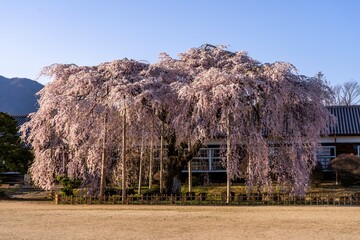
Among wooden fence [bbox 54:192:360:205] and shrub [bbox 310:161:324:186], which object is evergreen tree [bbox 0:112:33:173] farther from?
shrub [bbox 310:161:324:186]

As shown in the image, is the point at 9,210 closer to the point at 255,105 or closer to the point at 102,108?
the point at 102,108

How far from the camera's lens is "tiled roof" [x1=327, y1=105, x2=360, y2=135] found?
28.6 m

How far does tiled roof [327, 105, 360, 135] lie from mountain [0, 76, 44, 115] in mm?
73336

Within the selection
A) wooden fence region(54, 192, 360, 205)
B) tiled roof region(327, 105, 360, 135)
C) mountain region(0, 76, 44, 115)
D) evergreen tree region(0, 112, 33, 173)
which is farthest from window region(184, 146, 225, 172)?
mountain region(0, 76, 44, 115)

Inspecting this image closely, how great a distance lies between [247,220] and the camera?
A: 12961 millimetres

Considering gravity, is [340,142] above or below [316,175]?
above

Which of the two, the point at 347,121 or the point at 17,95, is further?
the point at 17,95

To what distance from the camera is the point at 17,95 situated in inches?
4279

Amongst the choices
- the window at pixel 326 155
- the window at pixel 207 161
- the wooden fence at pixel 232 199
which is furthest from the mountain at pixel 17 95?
the wooden fence at pixel 232 199

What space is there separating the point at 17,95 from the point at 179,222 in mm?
103054

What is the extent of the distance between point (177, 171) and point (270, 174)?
3.77 meters

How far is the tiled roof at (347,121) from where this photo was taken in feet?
94.0

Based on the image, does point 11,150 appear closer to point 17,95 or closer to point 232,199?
point 232,199

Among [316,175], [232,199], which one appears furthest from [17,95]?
[232,199]
